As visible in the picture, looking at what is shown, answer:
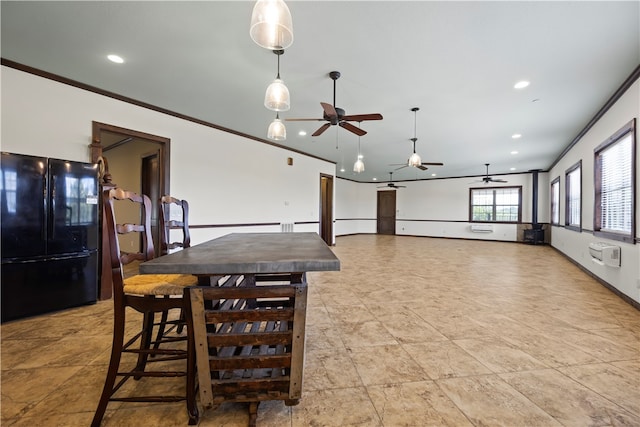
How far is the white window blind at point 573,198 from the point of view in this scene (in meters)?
5.76

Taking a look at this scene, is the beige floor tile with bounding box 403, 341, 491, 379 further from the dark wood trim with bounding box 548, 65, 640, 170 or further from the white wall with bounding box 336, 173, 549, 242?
the white wall with bounding box 336, 173, 549, 242

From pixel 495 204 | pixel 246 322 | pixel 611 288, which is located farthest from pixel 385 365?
pixel 495 204

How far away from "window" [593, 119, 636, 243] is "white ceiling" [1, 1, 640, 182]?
0.64 meters

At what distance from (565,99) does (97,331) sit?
6.21 meters

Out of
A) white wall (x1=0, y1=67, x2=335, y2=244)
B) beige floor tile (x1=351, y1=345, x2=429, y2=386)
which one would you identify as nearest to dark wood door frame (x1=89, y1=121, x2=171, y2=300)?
white wall (x1=0, y1=67, x2=335, y2=244)

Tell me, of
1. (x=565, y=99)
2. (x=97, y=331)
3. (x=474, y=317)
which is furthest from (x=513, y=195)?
(x=97, y=331)

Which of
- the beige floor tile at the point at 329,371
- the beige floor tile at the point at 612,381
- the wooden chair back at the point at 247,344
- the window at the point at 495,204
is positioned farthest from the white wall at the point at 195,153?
the window at the point at 495,204

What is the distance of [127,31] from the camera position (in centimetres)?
236

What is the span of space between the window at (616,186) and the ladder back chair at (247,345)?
13.3ft

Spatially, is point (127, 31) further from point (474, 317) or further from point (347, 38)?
point (474, 317)

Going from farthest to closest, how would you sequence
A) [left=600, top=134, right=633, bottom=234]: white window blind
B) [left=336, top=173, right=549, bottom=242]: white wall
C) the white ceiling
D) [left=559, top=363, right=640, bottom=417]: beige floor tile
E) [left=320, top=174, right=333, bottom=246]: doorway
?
[left=336, top=173, right=549, bottom=242]: white wall
[left=320, top=174, right=333, bottom=246]: doorway
[left=600, top=134, right=633, bottom=234]: white window blind
the white ceiling
[left=559, top=363, right=640, bottom=417]: beige floor tile

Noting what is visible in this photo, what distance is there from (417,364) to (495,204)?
10579mm

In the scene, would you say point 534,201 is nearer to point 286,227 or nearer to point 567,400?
point 286,227

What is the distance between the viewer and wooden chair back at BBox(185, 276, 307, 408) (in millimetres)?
1305
